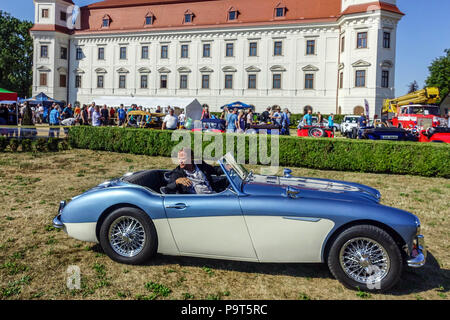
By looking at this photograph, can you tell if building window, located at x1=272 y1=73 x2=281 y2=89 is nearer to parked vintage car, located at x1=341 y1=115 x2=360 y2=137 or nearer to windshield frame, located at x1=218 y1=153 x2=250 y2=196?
parked vintage car, located at x1=341 y1=115 x2=360 y2=137

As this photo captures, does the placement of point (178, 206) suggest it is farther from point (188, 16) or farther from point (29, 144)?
point (188, 16)

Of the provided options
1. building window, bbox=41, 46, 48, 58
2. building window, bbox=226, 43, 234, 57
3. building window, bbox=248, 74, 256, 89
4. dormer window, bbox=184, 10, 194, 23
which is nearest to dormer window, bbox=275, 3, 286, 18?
building window, bbox=226, 43, 234, 57

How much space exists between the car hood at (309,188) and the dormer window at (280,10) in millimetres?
39116

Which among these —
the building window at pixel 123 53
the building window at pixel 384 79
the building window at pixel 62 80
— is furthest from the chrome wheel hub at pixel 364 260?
the building window at pixel 62 80

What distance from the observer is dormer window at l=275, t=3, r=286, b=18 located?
4044 centimetres

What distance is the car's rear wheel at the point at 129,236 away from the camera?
14.5 feet

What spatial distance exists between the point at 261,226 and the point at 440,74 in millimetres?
66768

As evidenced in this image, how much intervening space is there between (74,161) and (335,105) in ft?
104

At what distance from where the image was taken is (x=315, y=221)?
3.96 meters

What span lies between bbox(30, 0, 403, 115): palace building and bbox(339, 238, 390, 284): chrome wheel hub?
1348 inches

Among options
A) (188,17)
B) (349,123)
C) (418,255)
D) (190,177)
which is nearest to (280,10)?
(188,17)

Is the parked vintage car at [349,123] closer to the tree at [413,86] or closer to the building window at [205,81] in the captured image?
the building window at [205,81]
